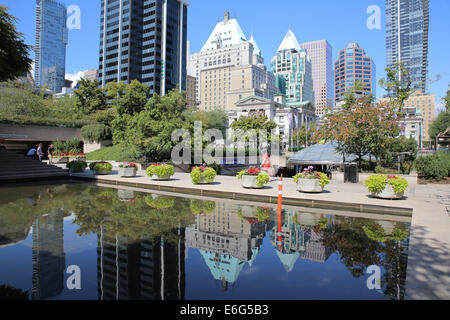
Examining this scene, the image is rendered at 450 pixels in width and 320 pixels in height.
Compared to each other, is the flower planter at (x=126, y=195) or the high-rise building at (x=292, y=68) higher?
the high-rise building at (x=292, y=68)

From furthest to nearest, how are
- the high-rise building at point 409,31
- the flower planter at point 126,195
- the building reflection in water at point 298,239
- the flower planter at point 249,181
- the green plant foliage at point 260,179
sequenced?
the high-rise building at point 409,31, the flower planter at point 249,181, the green plant foliage at point 260,179, the flower planter at point 126,195, the building reflection in water at point 298,239

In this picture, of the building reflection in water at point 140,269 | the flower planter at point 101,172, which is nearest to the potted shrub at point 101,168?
the flower planter at point 101,172

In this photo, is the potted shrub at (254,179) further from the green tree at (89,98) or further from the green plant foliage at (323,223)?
the green tree at (89,98)

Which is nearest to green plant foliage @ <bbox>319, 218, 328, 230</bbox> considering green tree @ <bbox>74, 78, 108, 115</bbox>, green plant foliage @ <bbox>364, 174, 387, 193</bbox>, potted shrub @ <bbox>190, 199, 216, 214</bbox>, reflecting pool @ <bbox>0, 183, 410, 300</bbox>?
reflecting pool @ <bbox>0, 183, 410, 300</bbox>

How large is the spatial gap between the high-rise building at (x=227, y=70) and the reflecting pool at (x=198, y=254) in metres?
133

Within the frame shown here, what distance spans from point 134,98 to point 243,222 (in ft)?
112

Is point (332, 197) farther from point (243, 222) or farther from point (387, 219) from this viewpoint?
point (243, 222)

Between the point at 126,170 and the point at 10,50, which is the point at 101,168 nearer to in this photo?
the point at 126,170

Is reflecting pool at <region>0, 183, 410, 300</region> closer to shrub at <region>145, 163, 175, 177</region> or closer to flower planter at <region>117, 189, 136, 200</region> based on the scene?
flower planter at <region>117, 189, 136, 200</region>

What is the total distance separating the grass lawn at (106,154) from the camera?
36975 mm

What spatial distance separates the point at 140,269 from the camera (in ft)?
16.0

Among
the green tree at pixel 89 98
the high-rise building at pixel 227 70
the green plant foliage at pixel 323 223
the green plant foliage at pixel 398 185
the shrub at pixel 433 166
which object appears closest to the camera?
the green plant foliage at pixel 323 223

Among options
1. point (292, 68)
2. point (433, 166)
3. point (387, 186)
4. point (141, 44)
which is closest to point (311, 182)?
point (387, 186)

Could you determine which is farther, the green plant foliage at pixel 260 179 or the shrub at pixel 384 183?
the green plant foliage at pixel 260 179
